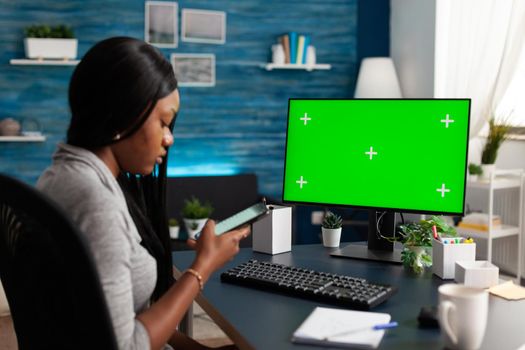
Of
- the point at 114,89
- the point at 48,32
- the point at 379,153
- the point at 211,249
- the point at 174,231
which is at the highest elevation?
the point at 48,32

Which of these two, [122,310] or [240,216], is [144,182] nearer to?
[240,216]

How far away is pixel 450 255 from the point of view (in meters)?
1.83

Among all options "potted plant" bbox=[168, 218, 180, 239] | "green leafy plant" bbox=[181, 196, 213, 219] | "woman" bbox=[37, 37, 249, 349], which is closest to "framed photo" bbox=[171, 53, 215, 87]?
"green leafy plant" bbox=[181, 196, 213, 219]

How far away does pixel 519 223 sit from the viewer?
423cm

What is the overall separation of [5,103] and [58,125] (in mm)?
367

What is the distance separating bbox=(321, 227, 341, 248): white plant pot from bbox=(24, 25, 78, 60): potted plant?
293cm

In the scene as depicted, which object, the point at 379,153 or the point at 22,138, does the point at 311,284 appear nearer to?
the point at 379,153

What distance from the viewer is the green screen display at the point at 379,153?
1974 mm

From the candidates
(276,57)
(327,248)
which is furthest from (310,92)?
(327,248)

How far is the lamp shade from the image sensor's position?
16.7ft

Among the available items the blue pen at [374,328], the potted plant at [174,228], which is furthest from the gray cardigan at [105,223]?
the potted plant at [174,228]

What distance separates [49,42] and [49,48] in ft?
0.13

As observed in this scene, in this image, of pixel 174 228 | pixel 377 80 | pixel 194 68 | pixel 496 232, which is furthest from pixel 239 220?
pixel 377 80

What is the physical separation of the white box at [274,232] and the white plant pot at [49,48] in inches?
115
